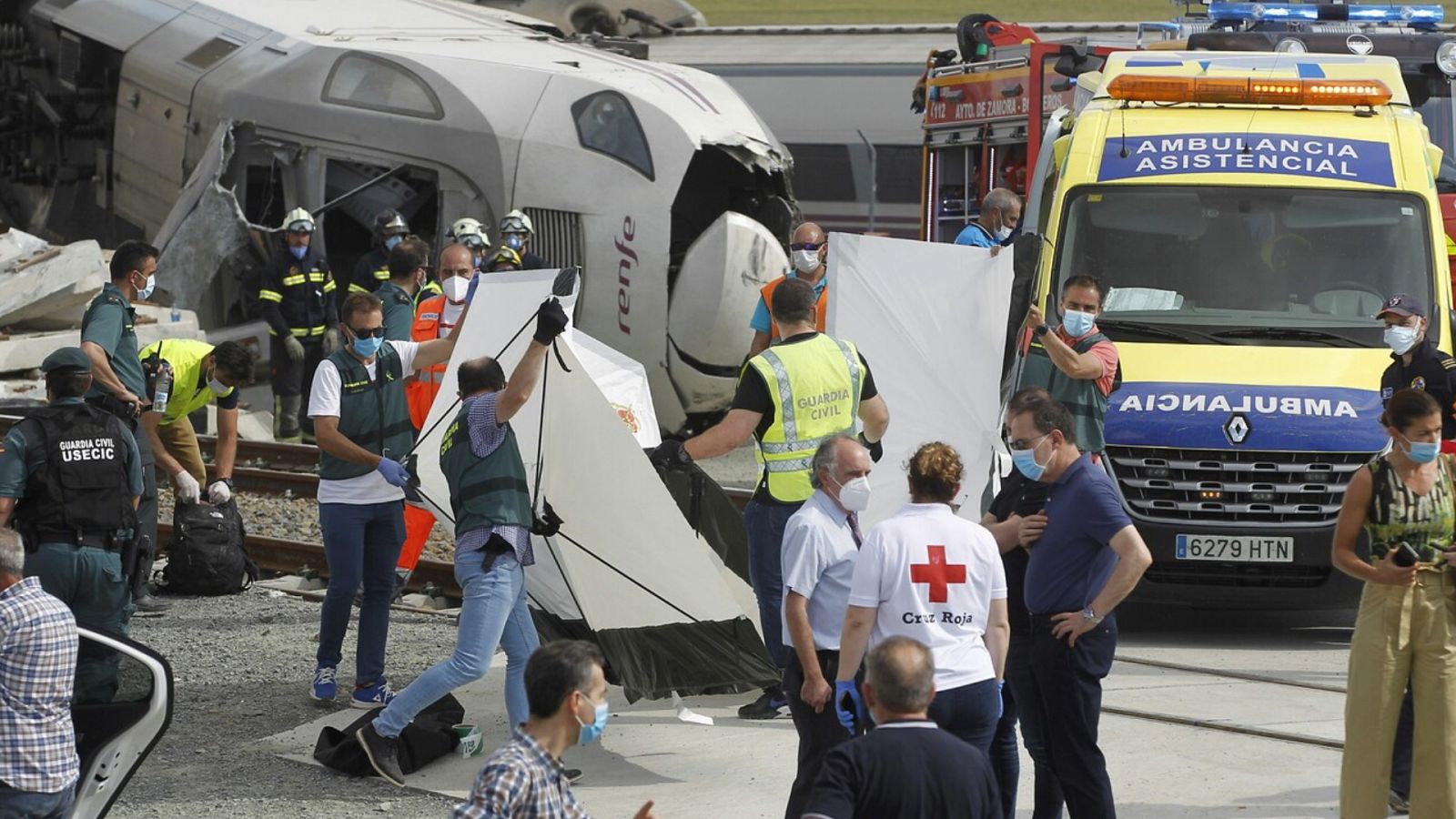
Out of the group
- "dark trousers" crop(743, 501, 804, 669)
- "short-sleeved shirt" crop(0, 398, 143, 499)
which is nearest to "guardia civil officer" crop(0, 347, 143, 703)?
"short-sleeved shirt" crop(0, 398, 143, 499)

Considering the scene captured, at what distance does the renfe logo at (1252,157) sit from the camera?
34.6 ft

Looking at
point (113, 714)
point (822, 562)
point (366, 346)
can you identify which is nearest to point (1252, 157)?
point (366, 346)

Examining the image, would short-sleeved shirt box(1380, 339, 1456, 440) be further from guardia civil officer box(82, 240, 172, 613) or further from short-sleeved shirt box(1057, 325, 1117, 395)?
guardia civil officer box(82, 240, 172, 613)

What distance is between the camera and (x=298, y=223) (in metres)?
16.6

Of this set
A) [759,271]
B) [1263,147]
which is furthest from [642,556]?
[759,271]

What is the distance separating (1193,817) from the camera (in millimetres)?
6957

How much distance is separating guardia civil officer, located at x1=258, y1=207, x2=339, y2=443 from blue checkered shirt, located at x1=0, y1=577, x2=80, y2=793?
36.3 feet

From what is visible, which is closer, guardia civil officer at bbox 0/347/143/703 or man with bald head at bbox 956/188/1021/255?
guardia civil officer at bbox 0/347/143/703

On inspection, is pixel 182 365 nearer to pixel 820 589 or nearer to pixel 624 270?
pixel 820 589

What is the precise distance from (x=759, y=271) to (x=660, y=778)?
9.29 m

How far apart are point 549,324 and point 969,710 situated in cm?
252

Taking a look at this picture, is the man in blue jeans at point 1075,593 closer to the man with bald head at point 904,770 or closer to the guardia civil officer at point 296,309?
the man with bald head at point 904,770

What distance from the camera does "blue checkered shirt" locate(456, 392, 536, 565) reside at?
7.46 meters

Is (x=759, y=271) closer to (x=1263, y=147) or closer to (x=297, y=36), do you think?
(x=297, y=36)
